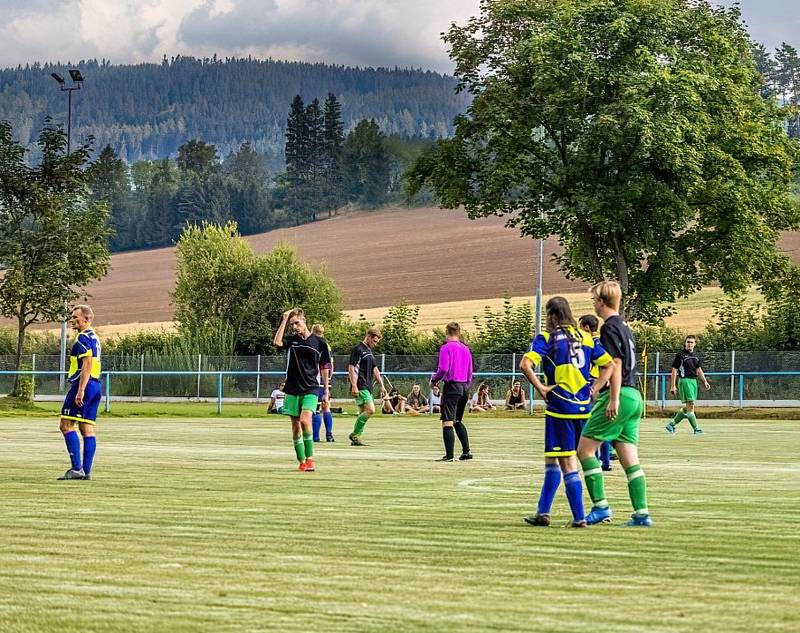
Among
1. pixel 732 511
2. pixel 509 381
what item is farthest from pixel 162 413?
pixel 732 511

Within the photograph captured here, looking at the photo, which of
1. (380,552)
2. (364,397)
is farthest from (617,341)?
(364,397)

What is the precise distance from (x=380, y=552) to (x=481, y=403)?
36.1m

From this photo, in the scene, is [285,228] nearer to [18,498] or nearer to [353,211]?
[353,211]

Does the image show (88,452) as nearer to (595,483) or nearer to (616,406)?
(595,483)

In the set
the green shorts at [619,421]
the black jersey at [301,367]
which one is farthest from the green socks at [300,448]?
the green shorts at [619,421]

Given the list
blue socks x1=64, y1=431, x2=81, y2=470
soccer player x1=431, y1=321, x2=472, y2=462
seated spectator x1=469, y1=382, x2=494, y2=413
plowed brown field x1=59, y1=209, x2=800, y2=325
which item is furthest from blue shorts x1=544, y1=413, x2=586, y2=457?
plowed brown field x1=59, y1=209, x2=800, y2=325

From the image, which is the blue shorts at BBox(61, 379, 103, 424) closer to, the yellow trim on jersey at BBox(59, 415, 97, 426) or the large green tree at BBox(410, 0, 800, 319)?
the yellow trim on jersey at BBox(59, 415, 97, 426)

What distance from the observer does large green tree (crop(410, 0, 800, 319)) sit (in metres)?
46.9

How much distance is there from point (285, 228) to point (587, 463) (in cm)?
15639

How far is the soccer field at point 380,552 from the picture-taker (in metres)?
7.43

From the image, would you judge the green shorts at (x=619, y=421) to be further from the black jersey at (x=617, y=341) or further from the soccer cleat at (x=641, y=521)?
the soccer cleat at (x=641, y=521)

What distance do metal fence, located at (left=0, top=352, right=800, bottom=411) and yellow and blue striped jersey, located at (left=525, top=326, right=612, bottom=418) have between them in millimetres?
35422

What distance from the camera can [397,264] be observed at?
119 meters

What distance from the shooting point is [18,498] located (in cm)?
1424
